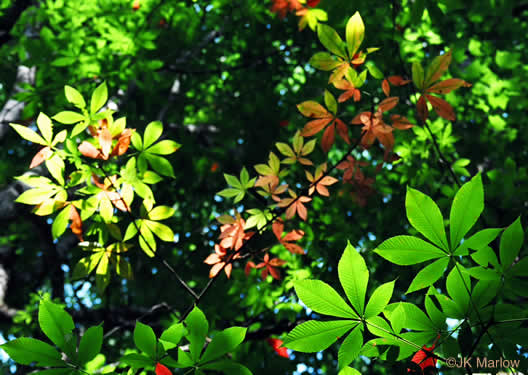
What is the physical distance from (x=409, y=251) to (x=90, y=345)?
66cm

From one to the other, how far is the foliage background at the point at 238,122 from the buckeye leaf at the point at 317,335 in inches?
33.6

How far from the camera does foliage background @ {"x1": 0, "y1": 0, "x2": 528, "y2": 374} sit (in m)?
2.26

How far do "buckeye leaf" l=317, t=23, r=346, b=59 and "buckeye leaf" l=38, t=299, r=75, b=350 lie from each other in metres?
1.05

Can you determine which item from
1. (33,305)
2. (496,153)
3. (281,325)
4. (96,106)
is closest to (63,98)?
(96,106)

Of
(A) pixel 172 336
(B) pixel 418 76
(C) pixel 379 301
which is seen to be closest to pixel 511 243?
(C) pixel 379 301

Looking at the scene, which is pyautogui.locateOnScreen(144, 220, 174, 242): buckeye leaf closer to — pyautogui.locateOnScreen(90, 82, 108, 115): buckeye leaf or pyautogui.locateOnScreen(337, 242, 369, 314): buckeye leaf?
pyautogui.locateOnScreen(90, 82, 108, 115): buckeye leaf

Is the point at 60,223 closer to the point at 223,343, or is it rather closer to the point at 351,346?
the point at 223,343

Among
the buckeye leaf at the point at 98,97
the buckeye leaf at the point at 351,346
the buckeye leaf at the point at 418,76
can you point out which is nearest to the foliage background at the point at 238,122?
the buckeye leaf at the point at 418,76

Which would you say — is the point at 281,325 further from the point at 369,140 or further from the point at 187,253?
the point at 369,140

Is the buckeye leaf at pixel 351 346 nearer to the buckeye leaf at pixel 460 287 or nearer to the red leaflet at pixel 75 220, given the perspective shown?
the buckeye leaf at pixel 460 287

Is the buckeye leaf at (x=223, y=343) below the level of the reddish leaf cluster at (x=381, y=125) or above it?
below

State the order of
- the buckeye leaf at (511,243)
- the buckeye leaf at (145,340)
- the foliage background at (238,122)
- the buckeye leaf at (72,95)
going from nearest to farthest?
the buckeye leaf at (511,243), the buckeye leaf at (145,340), the buckeye leaf at (72,95), the foliage background at (238,122)

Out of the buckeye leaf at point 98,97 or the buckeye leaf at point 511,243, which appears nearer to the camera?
the buckeye leaf at point 511,243

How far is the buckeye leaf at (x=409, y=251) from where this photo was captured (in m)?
0.76
